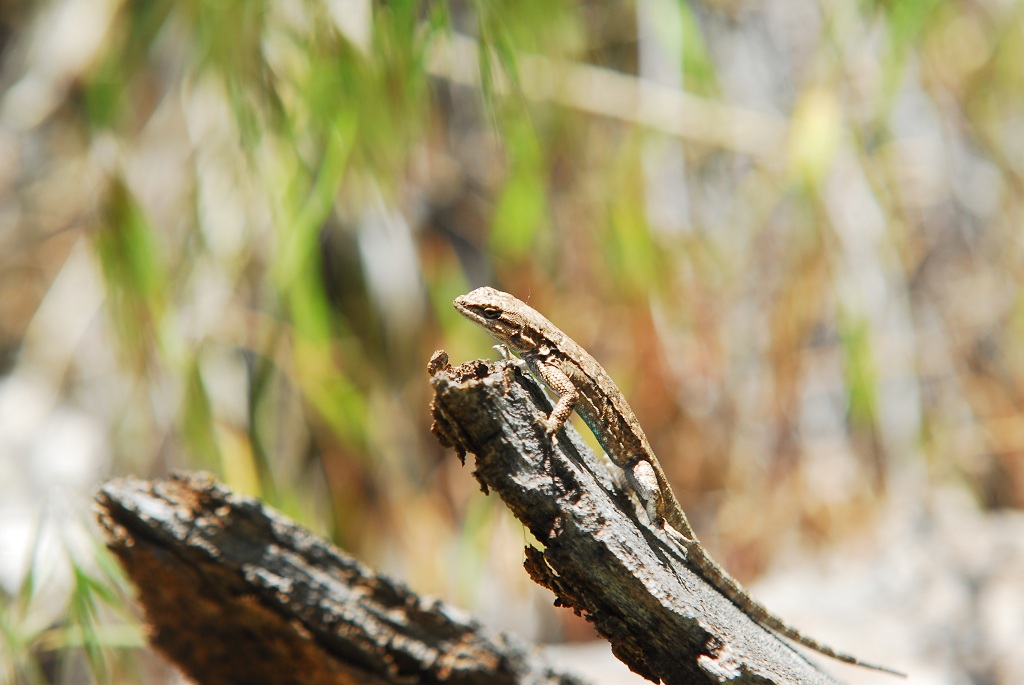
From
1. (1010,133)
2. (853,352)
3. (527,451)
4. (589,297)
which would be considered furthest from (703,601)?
(1010,133)

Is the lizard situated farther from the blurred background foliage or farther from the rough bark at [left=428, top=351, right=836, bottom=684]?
the blurred background foliage

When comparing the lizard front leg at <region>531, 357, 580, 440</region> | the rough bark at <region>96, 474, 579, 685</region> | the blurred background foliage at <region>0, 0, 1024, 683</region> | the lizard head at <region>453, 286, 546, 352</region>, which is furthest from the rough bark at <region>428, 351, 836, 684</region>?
the blurred background foliage at <region>0, 0, 1024, 683</region>

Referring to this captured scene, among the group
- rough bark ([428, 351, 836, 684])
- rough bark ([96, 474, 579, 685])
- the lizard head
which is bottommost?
rough bark ([96, 474, 579, 685])

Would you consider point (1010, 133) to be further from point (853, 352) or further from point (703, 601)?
point (703, 601)

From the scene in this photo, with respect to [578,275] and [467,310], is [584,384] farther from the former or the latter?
[578,275]

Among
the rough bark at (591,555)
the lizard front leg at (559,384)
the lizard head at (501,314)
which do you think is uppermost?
the lizard head at (501,314)

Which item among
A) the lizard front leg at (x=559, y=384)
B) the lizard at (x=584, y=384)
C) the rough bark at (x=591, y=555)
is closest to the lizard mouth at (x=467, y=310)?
the lizard at (x=584, y=384)

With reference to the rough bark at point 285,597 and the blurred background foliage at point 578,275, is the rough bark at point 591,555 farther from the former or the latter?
the blurred background foliage at point 578,275
